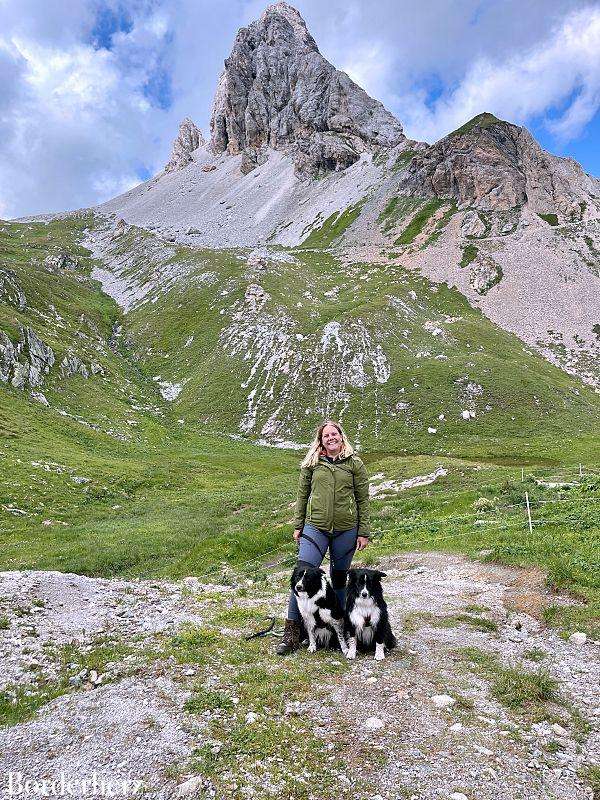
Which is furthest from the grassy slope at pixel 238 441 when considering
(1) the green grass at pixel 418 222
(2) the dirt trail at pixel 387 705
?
(1) the green grass at pixel 418 222

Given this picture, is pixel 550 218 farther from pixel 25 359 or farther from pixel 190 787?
pixel 190 787

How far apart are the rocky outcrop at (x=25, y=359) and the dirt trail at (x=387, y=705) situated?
53.0 metres

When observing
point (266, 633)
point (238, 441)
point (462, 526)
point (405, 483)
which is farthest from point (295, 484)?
point (266, 633)

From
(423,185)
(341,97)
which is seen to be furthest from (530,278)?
(341,97)

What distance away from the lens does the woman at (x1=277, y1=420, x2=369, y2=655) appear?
9.97m

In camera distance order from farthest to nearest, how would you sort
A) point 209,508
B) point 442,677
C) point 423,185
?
point 423,185, point 209,508, point 442,677

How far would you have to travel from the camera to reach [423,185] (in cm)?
14300

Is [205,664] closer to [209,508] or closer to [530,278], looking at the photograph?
[209,508]

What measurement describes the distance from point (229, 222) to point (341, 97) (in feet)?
271

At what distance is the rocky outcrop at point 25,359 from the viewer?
188ft

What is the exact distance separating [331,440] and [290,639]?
4373 mm

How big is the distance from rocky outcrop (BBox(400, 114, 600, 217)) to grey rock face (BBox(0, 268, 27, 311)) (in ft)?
372

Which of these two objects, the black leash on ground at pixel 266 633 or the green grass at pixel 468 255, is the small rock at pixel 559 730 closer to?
the black leash on ground at pixel 266 633

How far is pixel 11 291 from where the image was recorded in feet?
264
